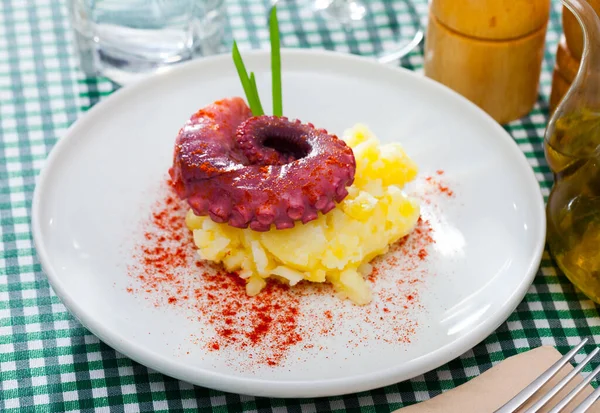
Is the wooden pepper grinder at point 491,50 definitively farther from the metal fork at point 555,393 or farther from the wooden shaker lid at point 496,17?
the metal fork at point 555,393

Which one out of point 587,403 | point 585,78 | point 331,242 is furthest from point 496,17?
point 587,403

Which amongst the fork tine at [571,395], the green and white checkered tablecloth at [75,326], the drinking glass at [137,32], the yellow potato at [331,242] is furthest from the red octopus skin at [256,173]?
the drinking glass at [137,32]

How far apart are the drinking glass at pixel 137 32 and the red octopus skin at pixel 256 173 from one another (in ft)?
2.97

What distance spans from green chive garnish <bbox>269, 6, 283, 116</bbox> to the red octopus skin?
20cm

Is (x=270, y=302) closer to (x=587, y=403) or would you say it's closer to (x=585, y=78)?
(x=587, y=403)

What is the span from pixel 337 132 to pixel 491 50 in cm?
56

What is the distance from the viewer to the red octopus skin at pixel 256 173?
2.15m

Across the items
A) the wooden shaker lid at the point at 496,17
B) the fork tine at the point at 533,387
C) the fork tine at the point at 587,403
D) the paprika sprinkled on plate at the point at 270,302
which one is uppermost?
the wooden shaker lid at the point at 496,17

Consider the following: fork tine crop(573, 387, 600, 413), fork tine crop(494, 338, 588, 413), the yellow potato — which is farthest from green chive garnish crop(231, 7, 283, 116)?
fork tine crop(573, 387, 600, 413)

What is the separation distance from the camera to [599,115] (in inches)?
93.3

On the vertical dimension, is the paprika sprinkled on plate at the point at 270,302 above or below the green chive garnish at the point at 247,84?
below

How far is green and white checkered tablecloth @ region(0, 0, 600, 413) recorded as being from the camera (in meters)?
2.14

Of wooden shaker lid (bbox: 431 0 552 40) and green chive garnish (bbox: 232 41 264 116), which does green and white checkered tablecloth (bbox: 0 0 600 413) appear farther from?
green chive garnish (bbox: 232 41 264 116)

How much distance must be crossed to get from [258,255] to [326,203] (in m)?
0.22
